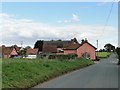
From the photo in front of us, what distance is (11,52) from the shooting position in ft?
371

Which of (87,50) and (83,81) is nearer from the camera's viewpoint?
(83,81)

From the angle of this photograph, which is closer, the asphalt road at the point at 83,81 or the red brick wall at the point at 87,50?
the asphalt road at the point at 83,81

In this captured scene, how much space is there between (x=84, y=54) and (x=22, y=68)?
8218 centimetres

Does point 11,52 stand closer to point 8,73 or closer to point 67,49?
point 67,49

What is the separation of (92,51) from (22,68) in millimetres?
82271

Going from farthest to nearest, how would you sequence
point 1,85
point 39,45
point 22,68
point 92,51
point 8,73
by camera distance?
point 39,45, point 92,51, point 22,68, point 8,73, point 1,85

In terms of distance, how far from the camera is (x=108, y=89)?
699 inches

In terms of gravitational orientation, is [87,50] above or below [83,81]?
above

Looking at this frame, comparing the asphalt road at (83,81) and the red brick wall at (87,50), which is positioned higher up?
the red brick wall at (87,50)

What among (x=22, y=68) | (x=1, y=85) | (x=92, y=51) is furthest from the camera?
(x=92, y=51)

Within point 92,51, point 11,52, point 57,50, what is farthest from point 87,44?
point 11,52

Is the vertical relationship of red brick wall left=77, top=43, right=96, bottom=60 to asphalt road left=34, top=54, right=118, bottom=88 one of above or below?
above

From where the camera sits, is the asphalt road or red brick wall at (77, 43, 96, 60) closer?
the asphalt road

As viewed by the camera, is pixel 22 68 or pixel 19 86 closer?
pixel 19 86
